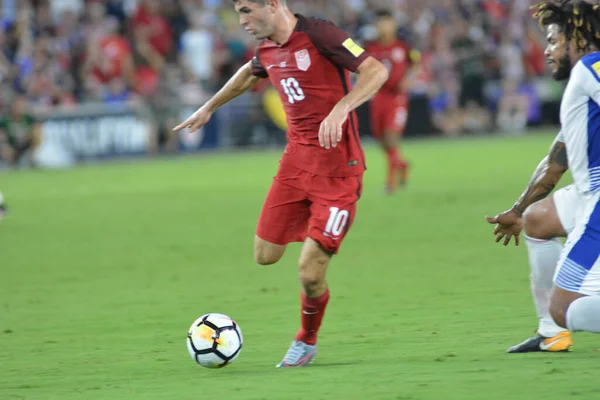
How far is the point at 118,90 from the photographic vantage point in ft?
79.6

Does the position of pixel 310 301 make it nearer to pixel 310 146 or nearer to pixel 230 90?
pixel 310 146

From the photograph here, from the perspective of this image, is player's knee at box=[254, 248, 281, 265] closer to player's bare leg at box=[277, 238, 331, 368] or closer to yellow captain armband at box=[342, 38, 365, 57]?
player's bare leg at box=[277, 238, 331, 368]

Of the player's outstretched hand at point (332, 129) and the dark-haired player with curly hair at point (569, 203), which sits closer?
the dark-haired player with curly hair at point (569, 203)

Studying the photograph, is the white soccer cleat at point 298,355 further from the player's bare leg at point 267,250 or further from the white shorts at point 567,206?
the white shorts at point 567,206

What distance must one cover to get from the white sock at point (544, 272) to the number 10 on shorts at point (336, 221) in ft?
3.38

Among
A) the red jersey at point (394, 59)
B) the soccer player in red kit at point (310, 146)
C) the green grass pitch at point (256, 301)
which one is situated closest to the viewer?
the green grass pitch at point (256, 301)

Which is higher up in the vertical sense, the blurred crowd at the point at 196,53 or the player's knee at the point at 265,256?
the player's knee at the point at 265,256

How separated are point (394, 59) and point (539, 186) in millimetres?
10710

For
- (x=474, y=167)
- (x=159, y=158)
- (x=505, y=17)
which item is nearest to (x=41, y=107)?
(x=159, y=158)

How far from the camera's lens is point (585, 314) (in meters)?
5.36

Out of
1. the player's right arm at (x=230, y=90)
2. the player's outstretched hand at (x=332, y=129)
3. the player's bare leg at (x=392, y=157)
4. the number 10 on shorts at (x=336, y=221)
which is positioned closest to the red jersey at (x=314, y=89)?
the number 10 on shorts at (x=336, y=221)

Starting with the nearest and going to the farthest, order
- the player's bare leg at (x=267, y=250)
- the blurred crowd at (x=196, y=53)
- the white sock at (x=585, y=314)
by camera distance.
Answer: the white sock at (x=585, y=314), the player's bare leg at (x=267, y=250), the blurred crowd at (x=196, y=53)

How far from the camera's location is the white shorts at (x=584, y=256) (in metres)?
5.45

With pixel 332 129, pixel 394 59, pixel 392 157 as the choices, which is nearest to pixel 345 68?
pixel 332 129
